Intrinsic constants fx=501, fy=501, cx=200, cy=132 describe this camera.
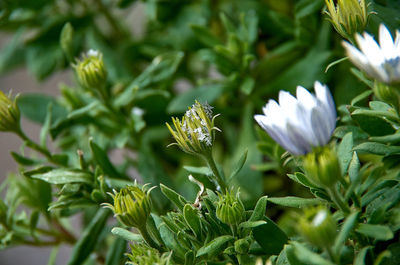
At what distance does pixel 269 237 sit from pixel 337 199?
0.09 meters

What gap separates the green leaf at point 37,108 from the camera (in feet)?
2.53

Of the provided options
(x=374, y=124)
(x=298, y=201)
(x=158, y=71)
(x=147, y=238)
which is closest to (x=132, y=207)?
(x=147, y=238)

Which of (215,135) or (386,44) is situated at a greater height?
(386,44)

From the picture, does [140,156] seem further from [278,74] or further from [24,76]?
[24,76]

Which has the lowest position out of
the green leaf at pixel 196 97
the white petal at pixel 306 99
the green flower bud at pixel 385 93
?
the green leaf at pixel 196 97

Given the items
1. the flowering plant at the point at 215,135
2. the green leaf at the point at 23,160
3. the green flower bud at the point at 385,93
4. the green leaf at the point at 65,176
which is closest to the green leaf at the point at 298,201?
the flowering plant at the point at 215,135

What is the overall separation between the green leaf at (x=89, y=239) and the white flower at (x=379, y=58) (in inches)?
14.6

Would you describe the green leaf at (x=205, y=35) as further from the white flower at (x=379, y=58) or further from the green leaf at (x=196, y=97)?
the white flower at (x=379, y=58)

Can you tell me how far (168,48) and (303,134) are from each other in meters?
0.52

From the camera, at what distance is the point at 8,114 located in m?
0.57

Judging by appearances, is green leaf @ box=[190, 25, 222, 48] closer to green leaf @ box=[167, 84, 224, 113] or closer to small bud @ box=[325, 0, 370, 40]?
green leaf @ box=[167, 84, 224, 113]

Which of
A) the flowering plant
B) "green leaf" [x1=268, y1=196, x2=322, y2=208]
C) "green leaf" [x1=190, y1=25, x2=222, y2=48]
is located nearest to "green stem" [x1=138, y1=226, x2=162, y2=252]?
the flowering plant

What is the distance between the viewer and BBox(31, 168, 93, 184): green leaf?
0.54 meters

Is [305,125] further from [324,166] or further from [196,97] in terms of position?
[196,97]
